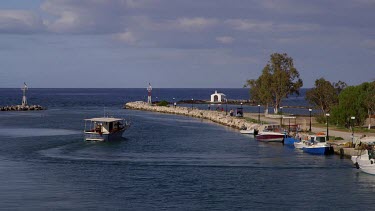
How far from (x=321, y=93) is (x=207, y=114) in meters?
32.0

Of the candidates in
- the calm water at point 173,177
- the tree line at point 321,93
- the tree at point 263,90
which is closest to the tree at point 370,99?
the tree line at point 321,93

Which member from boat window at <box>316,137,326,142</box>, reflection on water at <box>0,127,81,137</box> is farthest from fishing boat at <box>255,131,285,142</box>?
reflection on water at <box>0,127,81,137</box>

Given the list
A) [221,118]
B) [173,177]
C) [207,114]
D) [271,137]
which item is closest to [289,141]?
[271,137]

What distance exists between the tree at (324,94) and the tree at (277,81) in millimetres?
16971

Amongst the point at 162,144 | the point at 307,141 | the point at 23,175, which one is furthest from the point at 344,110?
the point at 23,175

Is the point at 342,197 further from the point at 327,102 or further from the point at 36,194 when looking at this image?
the point at 327,102

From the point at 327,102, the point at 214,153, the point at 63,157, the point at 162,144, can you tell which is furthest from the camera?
the point at 327,102

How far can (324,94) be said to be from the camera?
10600cm

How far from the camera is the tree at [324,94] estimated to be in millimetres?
105688

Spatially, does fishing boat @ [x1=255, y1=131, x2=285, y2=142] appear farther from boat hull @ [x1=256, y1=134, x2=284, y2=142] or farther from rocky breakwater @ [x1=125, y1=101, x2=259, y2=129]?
rocky breakwater @ [x1=125, y1=101, x2=259, y2=129]

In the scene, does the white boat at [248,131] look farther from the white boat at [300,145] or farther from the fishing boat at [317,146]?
the fishing boat at [317,146]

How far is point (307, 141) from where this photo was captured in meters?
68.1

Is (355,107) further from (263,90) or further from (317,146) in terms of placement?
(263,90)

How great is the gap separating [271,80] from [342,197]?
84.9 m
